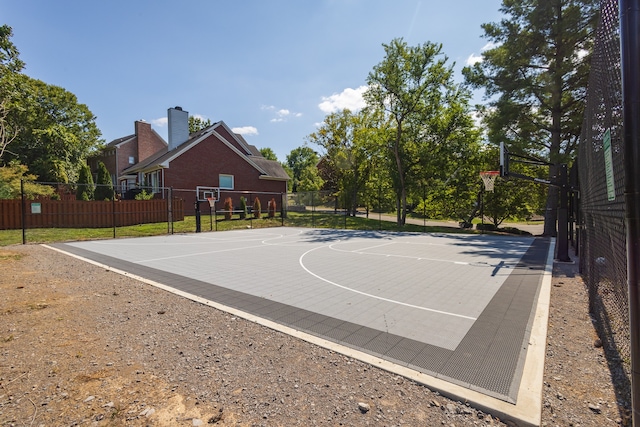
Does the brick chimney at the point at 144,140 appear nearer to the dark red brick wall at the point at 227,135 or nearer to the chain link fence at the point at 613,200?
the dark red brick wall at the point at 227,135

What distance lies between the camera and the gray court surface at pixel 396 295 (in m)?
3.08

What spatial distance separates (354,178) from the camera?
1098 inches

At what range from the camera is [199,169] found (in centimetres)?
2436

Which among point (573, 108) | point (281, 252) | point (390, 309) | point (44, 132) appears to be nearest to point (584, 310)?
A: point (390, 309)

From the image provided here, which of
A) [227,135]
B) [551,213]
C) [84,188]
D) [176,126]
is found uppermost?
[227,135]

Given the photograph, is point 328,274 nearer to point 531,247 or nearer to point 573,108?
point 531,247

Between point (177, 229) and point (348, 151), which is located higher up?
point (348, 151)

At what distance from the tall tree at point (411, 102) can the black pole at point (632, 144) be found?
20.9m

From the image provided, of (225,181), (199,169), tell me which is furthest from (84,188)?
(225,181)

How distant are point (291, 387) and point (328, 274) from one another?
445 centimetres

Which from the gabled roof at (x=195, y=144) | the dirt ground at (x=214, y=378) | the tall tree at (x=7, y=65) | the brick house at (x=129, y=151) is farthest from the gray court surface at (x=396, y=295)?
the brick house at (x=129, y=151)

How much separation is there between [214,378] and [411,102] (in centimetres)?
2232

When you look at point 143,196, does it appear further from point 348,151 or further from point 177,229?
point 348,151

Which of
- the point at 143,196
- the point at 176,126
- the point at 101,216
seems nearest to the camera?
the point at 101,216
